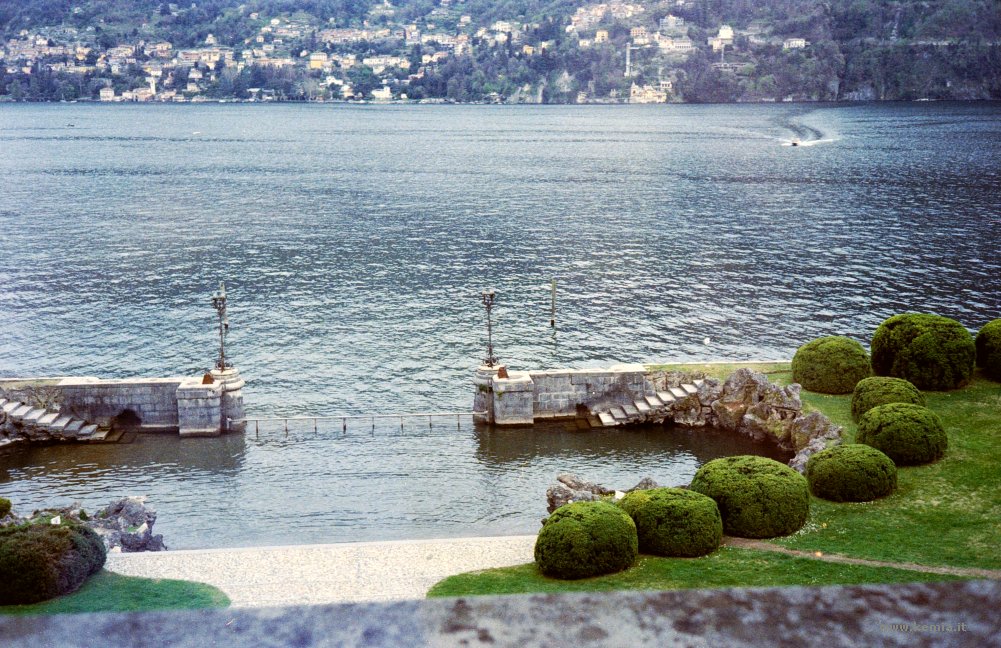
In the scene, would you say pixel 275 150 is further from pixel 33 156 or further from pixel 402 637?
pixel 402 637

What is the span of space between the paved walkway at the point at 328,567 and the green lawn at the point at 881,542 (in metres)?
1.05

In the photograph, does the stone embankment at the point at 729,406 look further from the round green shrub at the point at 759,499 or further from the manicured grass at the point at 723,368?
the round green shrub at the point at 759,499

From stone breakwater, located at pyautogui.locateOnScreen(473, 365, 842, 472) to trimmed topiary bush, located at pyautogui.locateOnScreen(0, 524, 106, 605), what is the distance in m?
20.3

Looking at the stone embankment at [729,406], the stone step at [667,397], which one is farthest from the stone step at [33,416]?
the stone step at [667,397]

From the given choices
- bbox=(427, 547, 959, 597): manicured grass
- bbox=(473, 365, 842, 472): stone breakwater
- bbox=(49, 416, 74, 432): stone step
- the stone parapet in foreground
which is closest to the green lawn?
bbox=(427, 547, 959, 597): manicured grass

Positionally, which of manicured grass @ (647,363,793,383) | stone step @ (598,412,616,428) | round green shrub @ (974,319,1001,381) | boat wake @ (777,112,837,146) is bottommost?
stone step @ (598,412,616,428)

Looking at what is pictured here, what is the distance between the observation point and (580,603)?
22.0 metres

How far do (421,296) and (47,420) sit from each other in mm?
29548

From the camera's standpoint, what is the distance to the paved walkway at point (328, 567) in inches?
915

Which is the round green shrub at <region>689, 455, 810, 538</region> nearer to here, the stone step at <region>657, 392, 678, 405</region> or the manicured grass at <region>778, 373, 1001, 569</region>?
the manicured grass at <region>778, 373, 1001, 569</region>

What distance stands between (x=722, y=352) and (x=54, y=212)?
77.4 meters

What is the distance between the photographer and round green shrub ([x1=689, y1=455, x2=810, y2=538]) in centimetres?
2631

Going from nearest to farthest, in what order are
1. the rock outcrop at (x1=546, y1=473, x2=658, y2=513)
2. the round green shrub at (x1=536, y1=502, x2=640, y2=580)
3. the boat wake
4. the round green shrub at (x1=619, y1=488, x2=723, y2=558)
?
the round green shrub at (x1=536, y1=502, x2=640, y2=580) → the round green shrub at (x1=619, y1=488, x2=723, y2=558) → the rock outcrop at (x1=546, y1=473, x2=658, y2=513) → the boat wake

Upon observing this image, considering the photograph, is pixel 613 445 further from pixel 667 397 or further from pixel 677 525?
pixel 677 525
